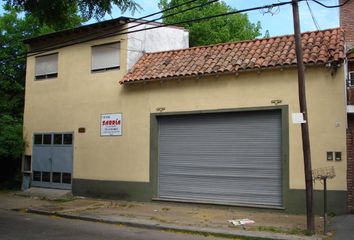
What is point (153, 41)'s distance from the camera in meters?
18.9

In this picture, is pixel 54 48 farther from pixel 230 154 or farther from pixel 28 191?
pixel 230 154

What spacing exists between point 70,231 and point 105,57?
849cm

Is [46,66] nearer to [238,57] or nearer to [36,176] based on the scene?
[36,176]

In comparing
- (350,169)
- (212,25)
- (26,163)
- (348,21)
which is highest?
(212,25)

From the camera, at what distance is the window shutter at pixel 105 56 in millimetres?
17984

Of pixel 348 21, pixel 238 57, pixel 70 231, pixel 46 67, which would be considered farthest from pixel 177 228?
pixel 46 67

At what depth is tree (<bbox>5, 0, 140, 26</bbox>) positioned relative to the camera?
8.72 m

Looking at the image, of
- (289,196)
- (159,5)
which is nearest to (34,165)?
(289,196)

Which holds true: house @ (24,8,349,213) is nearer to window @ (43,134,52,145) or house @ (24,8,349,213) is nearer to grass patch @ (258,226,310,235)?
window @ (43,134,52,145)

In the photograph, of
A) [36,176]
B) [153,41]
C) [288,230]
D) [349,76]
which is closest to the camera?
[288,230]

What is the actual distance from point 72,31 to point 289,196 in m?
10.9

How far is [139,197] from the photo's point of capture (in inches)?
652

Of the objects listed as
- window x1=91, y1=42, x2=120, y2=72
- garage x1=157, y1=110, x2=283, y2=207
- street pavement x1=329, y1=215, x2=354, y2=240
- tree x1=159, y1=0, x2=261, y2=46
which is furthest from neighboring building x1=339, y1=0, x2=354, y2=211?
tree x1=159, y1=0, x2=261, y2=46

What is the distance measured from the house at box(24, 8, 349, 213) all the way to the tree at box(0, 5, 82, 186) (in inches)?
30.2
